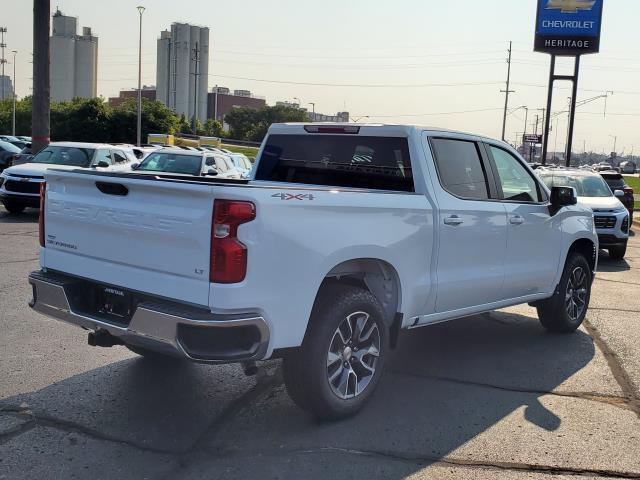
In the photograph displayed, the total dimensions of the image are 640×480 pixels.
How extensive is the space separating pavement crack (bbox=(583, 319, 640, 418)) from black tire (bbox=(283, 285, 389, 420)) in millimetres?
2012

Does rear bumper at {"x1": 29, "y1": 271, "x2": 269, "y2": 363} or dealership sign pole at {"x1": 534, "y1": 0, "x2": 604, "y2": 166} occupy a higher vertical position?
dealership sign pole at {"x1": 534, "y1": 0, "x2": 604, "y2": 166}

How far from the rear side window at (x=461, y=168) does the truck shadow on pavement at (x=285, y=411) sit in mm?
1539

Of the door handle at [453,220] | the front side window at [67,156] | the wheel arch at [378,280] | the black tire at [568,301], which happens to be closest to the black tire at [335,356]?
the wheel arch at [378,280]

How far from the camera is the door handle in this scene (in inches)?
204

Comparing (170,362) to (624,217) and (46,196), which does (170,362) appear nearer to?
(46,196)

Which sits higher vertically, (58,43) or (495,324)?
(58,43)

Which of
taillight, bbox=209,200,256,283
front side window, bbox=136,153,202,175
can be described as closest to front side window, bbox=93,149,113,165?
front side window, bbox=136,153,202,175

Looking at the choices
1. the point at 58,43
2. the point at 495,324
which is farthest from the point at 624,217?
the point at 58,43

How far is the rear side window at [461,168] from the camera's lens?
17.9 ft

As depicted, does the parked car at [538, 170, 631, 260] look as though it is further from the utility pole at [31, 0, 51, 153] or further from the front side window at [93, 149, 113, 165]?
the utility pole at [31, 0, 51, 153]

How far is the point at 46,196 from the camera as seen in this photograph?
15.4 feet

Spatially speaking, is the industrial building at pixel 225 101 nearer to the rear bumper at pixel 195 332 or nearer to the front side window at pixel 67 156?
the front side window at pixel 67 156

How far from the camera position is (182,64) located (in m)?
127

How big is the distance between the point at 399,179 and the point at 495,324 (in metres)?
2.94
